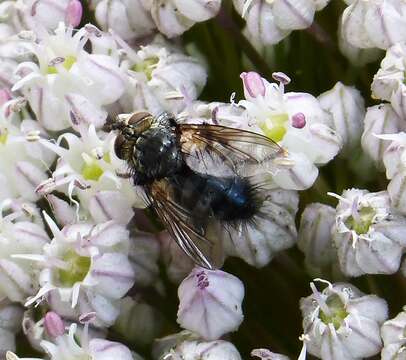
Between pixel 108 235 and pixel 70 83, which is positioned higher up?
pixel 70 83

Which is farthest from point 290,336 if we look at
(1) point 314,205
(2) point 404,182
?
(2) point 404,182

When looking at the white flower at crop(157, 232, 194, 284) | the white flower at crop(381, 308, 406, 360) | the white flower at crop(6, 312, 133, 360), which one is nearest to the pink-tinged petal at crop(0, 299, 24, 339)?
the white flower at crop(6, 312, 133, 360)

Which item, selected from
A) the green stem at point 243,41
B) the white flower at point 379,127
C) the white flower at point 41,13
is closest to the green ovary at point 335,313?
the white flower at point 379,127

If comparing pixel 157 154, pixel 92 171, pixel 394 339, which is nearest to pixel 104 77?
pixel 92 171

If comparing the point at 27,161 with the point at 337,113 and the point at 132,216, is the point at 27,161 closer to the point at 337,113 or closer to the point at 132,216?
the point at 132,216

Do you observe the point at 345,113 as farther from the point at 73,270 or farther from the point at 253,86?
the point at 73,270

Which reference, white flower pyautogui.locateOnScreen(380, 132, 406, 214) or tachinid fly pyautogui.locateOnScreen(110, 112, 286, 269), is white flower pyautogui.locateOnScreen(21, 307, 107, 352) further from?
white flower pyautogui.locateOnScreen(380, 132, 406, 214)

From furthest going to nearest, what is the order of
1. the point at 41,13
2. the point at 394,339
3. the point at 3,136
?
the point at 41,13, the point at 3,136, the point at 394,339
